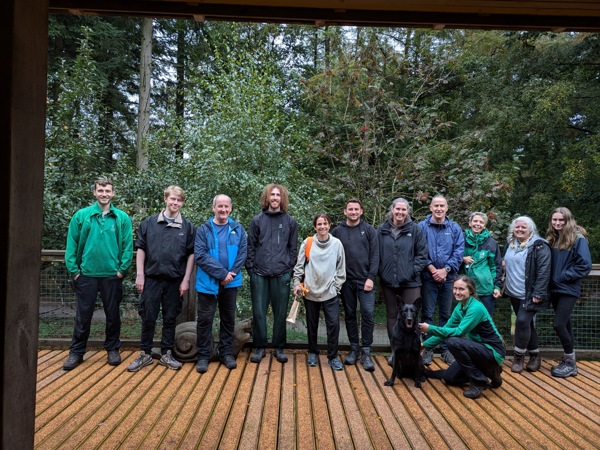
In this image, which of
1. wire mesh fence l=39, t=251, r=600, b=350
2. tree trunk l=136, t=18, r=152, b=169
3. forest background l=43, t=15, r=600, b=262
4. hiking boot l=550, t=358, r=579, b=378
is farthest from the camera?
A: tree trunk l=136, t=18, r=152, b=169

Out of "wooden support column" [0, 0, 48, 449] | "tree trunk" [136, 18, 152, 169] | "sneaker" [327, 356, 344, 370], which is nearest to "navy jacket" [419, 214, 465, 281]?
"sneaker" [327, 356, 344, 370]

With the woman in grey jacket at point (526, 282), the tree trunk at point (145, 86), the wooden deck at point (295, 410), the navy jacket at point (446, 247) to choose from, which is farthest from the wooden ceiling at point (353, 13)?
the tree trunk at point (145, 86)

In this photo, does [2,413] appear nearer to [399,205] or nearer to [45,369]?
[45,369]

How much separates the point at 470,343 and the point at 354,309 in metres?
1.30

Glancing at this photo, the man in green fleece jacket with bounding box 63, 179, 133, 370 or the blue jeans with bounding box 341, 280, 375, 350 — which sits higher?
the man in green fleece jacket with bounding box 63, 179, 133, 370

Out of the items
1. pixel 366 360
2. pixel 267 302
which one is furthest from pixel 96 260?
pixel 366 360

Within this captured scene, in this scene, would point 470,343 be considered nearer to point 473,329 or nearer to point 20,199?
point 473,329

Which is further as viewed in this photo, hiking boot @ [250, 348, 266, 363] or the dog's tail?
hiking boot @ [250, 348, 266, 363]

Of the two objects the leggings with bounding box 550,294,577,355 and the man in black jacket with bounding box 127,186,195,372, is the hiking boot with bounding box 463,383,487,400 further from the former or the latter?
the man in black jacket with bounding box 127,186,195,372

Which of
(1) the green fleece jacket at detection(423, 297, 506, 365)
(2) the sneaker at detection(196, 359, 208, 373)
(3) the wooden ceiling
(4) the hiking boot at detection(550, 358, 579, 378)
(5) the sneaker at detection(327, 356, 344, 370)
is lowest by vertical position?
(4) the hiking boot at detection(550, 358, 579, 378)

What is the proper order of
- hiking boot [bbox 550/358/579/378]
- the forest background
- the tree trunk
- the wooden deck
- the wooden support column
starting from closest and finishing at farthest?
the wooden support column < the wooden deck < hiking boot [bbox 550/358/579/378] < the forest background < the tree trunk

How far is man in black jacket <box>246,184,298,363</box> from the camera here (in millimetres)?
4848

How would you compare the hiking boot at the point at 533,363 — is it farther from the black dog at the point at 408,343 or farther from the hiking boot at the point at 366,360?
→ the hiking boot at the point at 366,360

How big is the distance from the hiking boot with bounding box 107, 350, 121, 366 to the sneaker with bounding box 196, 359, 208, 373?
2.90ft
